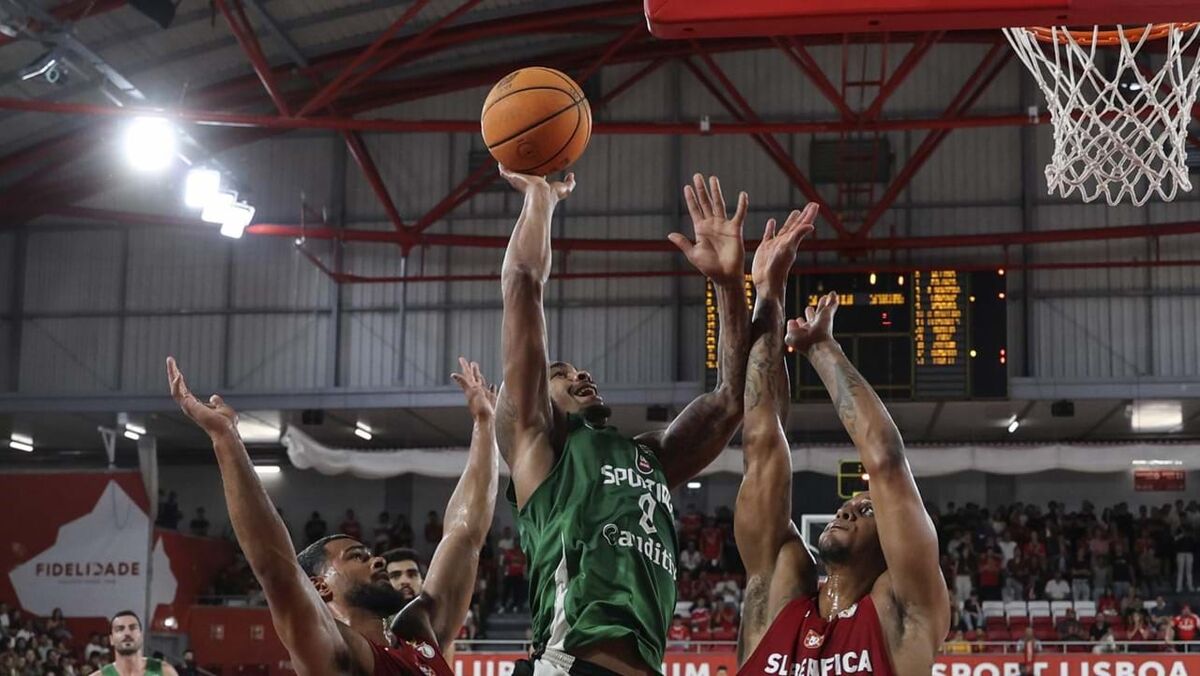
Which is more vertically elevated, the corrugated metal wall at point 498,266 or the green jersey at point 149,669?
the corrugated metal wall at point 498,266

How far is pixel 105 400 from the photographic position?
24.5 m

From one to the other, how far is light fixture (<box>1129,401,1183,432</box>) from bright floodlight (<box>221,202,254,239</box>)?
A: 45.0ft

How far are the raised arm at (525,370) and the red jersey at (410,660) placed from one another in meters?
0.73

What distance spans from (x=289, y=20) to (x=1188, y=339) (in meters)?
14.2

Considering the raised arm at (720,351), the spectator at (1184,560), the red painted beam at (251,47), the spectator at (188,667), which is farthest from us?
the spectator at (1184,560)

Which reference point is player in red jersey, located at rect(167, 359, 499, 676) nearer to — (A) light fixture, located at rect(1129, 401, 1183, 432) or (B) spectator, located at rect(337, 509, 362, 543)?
(A) light fixture, located at rect(1129, 401, 1183, 432)

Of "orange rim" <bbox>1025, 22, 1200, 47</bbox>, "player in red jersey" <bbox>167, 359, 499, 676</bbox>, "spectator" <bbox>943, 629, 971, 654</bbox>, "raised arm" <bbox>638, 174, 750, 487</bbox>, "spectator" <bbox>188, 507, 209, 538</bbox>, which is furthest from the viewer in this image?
"spectator" <bbox>188, 507, 209, 538</bbox>

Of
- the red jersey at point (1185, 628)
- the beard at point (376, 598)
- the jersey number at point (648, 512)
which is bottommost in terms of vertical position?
the red jersey at point (1185, 628)

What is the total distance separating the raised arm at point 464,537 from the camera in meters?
5.94

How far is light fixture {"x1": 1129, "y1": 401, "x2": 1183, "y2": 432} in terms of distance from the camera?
2372 cm

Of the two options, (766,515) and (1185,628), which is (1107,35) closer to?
(766,515)

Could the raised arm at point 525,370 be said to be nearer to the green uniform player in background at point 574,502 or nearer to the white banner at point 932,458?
the green uniform player in background at point 574,502

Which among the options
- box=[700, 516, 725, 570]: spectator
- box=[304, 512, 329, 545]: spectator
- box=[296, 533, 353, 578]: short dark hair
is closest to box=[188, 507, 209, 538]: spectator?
box=[304, 512, 329, 545]: spectator

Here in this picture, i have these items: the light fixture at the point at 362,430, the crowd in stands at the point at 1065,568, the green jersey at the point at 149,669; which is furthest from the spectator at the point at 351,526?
the green jersey at the point at 149,669
